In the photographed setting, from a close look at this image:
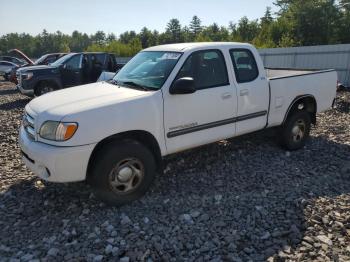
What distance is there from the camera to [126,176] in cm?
417

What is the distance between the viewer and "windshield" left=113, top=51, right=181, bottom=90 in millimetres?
4531

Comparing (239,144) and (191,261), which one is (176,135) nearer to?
(191,261)

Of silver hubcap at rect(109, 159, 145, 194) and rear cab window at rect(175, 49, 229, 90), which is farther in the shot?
rear cab window at rect(175, 49, 229, 90)

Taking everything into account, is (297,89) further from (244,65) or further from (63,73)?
(63,73)

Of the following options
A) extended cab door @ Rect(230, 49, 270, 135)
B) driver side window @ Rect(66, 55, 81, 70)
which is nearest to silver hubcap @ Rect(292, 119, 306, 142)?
extended cab door @ Rect(230, 49, 270, 135)

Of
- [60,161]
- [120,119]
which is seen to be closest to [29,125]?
[60,161]

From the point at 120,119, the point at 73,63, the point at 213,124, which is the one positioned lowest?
the point at 213,124

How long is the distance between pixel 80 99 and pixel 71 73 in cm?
920

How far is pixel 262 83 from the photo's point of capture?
5395 millimetres

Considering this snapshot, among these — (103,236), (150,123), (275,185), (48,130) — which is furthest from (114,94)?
(275,185)

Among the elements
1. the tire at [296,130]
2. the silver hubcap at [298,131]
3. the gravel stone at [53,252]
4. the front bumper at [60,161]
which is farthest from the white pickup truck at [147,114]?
the gravel stone at [53,252]

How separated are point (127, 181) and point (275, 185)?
2.06m

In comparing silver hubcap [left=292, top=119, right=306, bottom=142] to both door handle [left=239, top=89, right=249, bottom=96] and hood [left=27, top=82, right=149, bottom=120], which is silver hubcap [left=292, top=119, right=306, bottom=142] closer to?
door handle [left=239, top=89, right=249, bottom=96]

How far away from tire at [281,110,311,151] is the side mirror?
2.47 m
